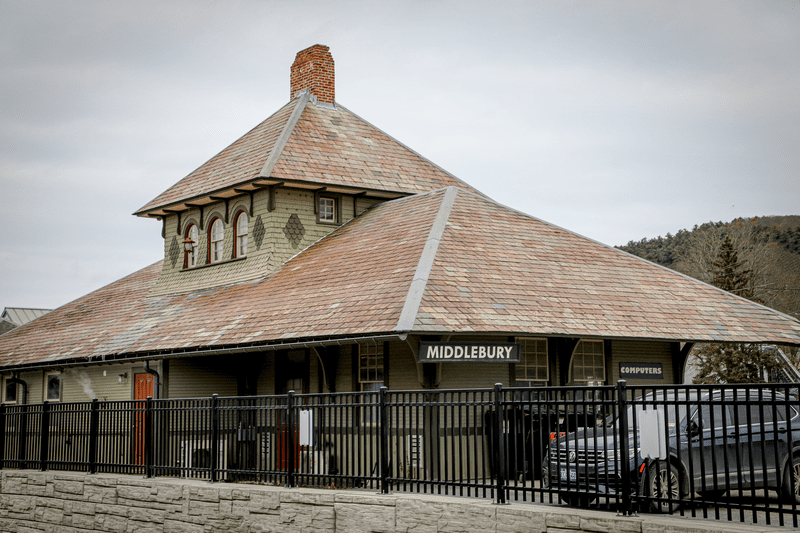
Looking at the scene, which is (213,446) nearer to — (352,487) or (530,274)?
(352,487)

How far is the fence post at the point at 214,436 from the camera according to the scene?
1370 centimetres

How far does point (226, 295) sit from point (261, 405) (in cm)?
1111

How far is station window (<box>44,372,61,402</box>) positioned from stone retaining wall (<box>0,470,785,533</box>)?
10.5 meters

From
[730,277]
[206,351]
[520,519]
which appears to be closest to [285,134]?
[206,351]

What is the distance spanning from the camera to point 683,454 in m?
10.9

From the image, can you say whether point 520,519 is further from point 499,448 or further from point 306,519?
point 306,519

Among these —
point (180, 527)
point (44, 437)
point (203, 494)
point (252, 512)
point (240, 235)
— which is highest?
point (240, 235)

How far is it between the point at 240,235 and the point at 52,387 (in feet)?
29.8

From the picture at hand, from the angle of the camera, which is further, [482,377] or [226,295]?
[226,295]

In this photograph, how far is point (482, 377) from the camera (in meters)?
18.2

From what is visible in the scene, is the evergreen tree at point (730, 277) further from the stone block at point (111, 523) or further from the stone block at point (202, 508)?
the stone block at point (202, 508)

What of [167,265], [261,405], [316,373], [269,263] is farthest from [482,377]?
[167,265]

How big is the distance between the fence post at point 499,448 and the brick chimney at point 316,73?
2115 centimetres

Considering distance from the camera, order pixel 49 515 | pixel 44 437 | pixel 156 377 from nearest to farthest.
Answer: pixel 49 515, pixel 44 437, pixel 156 377
